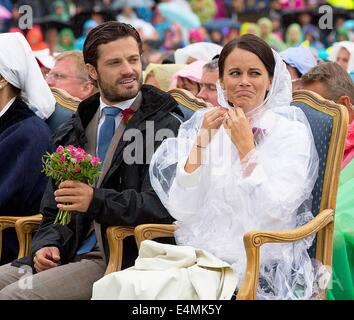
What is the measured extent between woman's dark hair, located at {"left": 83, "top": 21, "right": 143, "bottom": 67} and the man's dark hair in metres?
1.18

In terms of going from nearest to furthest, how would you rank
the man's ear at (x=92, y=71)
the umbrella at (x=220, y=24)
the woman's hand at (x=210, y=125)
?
1. the woman's hand at (x=210, y=125)
2. the man's ear at (x=92, y=71)
3. the umbrella at (x=220, y=24)

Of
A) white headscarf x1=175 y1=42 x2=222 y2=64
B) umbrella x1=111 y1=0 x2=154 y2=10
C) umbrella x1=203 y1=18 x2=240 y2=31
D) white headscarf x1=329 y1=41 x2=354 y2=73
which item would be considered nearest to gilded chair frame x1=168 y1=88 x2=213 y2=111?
white headscarf x1=175 y1=42 x2=222 y2=64

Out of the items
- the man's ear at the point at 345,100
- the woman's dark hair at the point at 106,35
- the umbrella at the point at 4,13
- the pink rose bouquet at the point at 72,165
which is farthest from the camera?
the umbrella at the point at 4,13

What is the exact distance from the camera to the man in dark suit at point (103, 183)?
5043 millimetres

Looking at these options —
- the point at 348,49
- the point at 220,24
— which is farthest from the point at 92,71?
the point at 220,24

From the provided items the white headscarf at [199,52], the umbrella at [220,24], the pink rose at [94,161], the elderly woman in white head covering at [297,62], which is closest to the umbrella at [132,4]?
the umbrella at [220,24]

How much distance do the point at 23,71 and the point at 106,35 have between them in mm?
772

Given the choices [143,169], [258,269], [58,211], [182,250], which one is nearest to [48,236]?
[58,211]

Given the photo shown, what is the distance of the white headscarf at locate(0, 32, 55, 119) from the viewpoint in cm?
586

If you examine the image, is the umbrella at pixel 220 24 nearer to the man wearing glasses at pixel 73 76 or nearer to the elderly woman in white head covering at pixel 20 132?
the man wearing glasses at pixel 73 76

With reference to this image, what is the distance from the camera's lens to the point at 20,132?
5773 millimetres

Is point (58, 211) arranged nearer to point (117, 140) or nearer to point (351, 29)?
point (117, 140)

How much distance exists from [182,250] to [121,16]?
42.9 ft

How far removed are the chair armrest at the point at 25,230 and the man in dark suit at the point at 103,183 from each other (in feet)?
0.68
